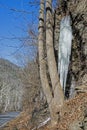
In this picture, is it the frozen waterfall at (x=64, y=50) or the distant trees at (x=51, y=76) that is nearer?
the distant trees at (x=51, y=76)

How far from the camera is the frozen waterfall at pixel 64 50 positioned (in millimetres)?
14672

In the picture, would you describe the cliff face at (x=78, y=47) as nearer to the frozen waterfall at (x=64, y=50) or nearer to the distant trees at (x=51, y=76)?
the frozen waterfall at (x=64, y=50)

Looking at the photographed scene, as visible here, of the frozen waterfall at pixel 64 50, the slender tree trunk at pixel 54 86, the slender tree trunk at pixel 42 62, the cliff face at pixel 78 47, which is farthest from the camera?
the frozen waterfall at pixel 64 50

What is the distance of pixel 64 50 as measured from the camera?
15.0 m

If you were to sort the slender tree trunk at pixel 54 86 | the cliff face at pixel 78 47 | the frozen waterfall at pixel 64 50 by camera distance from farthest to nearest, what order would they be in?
the frozen waterfall at pixel 64 50
the cliff face at pixel 78 47
the slender tree trunk at pixel 54 86

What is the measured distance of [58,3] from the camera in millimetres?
17516

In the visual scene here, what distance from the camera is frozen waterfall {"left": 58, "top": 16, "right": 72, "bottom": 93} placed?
1467 cm

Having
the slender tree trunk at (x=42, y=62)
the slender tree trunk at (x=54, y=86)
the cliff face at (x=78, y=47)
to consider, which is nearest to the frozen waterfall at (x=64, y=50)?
the cliff face at (x=78, y=47)

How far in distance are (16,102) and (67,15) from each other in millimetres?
117728

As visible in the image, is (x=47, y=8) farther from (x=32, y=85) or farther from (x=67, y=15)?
(x=32, y=85)

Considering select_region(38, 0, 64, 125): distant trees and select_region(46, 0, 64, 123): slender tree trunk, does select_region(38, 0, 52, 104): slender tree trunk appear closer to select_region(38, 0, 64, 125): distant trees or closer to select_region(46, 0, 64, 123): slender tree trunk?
select_region(38, 0, 64, 125): distant trees

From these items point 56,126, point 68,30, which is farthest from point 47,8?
point 56,126

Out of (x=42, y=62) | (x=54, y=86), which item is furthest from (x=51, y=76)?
(x=42, y=62)

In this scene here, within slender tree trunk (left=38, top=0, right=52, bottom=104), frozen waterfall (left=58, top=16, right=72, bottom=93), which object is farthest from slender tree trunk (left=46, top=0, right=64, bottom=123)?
frozen waterfall (left=58, top=16, right=72, bottom=93)
